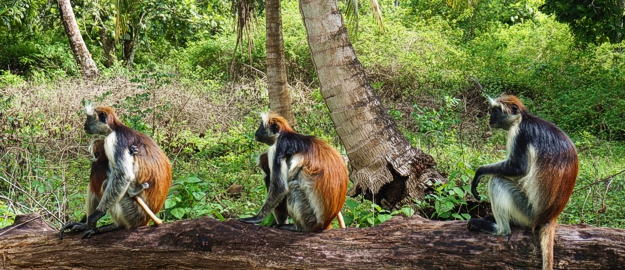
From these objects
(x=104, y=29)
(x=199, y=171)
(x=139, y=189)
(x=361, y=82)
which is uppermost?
(x=104, y=29)

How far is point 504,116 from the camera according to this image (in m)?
5.78

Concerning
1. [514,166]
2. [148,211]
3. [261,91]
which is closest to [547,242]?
[514,166]

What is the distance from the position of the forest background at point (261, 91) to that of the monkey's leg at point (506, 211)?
5.50 feet

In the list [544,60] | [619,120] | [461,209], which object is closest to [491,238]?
[461,209]

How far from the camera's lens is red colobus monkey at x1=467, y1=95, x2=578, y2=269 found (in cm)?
523

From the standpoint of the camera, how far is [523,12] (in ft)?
80.3

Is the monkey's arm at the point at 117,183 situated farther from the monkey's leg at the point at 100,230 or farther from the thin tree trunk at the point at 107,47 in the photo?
the thin tree trunk at the point at 107,47

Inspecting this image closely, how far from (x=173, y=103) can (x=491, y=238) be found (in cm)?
1197

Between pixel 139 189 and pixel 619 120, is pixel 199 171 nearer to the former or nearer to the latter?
pixel 139 189

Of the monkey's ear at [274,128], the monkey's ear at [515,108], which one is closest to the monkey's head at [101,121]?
the monkey's ear at [274,128]

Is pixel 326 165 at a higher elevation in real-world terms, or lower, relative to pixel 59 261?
higher

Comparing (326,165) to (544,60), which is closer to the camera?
(326,165)

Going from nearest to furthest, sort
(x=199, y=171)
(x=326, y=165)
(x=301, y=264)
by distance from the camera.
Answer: (x=301, y=264) < (x=326, y=165) < (x=199, y=171)

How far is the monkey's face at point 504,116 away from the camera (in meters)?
5.72
